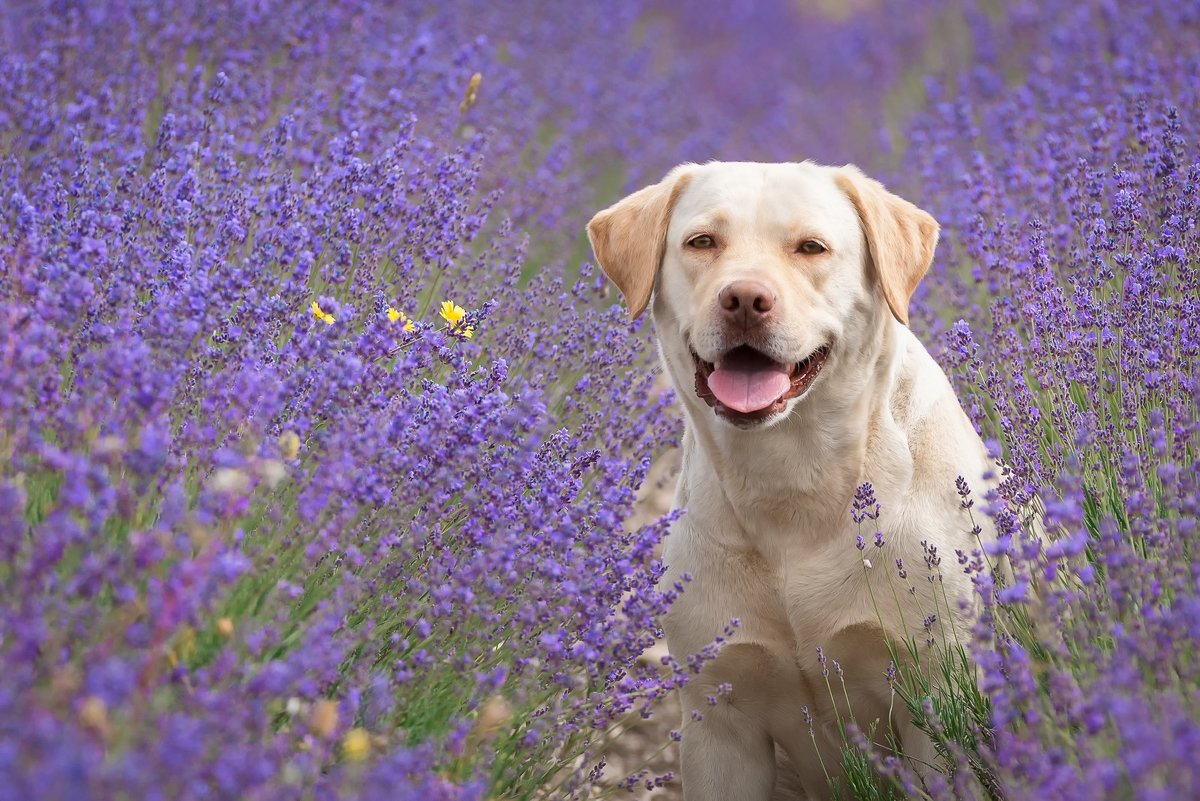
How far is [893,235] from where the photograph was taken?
279cm

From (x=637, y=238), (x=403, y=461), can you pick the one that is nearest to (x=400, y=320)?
(x=637, y=238)

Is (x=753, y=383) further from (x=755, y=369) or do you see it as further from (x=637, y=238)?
→ (x=637, y=238)

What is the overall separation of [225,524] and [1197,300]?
2204 millimetres

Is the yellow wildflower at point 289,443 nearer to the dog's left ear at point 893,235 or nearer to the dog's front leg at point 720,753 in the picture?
the dog's front leg at point 720,753

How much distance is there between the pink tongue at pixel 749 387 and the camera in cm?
256

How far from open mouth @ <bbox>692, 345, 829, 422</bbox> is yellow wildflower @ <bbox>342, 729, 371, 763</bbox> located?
1.09 m

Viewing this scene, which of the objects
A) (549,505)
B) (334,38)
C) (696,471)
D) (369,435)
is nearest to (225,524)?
(369,435)

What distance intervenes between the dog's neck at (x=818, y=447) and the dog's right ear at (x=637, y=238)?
0.34 metres

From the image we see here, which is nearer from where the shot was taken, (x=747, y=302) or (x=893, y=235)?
(x=747, y=302)

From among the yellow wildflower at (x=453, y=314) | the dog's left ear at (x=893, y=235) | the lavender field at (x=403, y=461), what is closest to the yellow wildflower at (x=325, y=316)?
the lavender field at (x=403, y=461)

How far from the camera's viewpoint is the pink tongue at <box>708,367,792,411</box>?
256cm

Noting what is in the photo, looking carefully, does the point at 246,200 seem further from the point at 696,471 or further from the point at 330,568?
the point at 696,471

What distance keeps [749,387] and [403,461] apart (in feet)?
2.74

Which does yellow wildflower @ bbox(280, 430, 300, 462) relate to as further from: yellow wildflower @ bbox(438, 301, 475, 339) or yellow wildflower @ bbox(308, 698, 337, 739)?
yellow wildflower @ bbox(438, 301, 475, 339)
